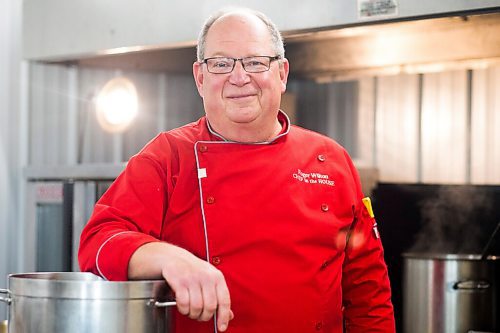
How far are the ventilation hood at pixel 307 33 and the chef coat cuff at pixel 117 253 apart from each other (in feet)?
3.31

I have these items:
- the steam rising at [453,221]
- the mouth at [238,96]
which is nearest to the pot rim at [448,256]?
the steam rising at [453,221]

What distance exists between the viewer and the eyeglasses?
158 centimetres

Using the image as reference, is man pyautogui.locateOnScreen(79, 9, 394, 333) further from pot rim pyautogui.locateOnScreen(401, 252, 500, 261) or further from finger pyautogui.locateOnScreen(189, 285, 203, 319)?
pot rim pyautogui.locateOnScreen(401, 252, 500, 261)

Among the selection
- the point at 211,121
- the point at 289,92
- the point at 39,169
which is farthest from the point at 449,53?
the point at 39,169

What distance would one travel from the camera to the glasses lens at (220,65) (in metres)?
1.58

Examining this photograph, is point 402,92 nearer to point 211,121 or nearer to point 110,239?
point 211,121

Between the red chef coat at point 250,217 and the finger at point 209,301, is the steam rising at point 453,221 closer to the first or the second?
the red chef coat at point 250,217

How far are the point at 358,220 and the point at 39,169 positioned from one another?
1325 millimetres

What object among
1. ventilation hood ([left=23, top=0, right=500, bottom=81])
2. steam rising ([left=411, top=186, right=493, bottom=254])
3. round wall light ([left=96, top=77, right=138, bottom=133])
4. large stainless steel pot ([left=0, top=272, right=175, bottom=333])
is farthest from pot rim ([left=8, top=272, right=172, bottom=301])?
round wall light ([left=96, top=77, right=138, bottom=133])

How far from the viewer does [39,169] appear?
2674 millimetres

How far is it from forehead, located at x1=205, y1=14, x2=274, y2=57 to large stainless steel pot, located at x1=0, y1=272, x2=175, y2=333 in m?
0.54

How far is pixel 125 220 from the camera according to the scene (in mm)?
1491

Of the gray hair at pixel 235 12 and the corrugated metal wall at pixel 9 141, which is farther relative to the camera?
the corrugated metal wall at pixel 9 141

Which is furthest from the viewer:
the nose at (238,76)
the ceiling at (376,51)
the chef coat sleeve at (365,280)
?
the ceiling at (376,51)
